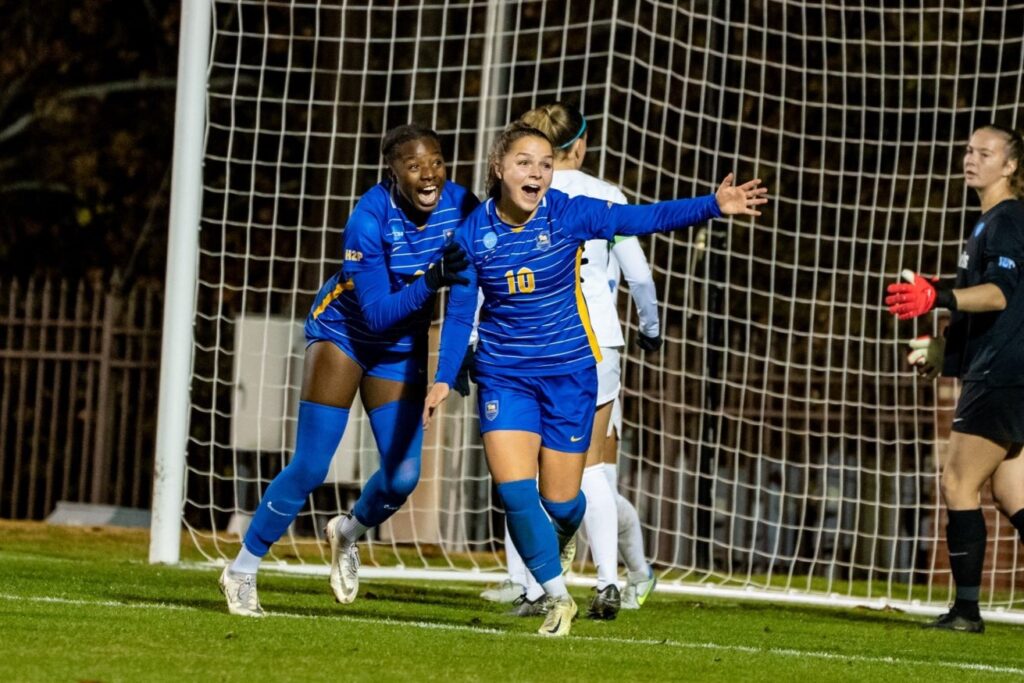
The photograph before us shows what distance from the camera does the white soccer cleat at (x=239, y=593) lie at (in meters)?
7.16

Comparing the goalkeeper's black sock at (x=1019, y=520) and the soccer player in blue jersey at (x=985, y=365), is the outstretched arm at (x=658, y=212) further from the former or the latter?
the goalkeeper's black sock at (x=1019, y=520)

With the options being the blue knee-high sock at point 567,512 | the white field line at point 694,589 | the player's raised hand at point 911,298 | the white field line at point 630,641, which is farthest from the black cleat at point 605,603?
the white field line at point 694,589

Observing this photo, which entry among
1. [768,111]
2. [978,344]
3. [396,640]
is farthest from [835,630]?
[768,111]

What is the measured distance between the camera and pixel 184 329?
10758 millimetres

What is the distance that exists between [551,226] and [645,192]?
10.9 meters

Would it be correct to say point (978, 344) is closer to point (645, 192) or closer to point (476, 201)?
point (476, 201)

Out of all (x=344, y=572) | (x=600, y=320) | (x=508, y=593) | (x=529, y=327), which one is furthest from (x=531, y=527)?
(x=508, y=593)

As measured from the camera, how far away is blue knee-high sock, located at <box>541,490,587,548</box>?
7141 mm

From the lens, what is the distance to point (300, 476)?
732cm

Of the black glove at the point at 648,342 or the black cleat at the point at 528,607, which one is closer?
the black cleat at the point at 528,607

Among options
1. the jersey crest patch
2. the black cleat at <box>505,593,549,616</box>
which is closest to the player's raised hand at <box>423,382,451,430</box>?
the jersey crest patch

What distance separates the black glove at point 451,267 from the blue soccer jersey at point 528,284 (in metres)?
0.05

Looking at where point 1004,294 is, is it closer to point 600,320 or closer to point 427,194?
point 600,320

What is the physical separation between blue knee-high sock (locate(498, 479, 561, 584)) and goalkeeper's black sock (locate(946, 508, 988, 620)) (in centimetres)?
264
